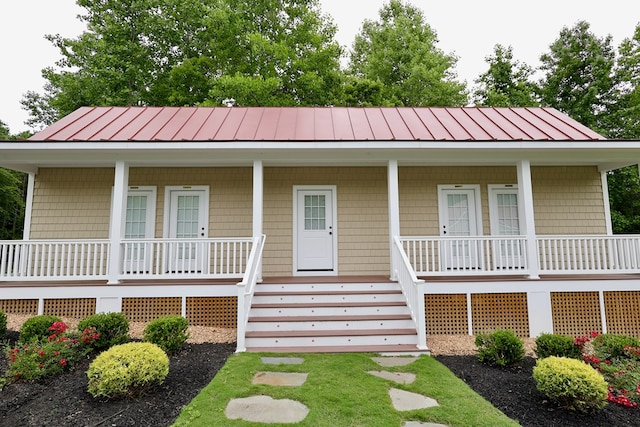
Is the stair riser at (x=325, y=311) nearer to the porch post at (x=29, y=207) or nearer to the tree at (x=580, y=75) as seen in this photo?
the porch post at (x=29, y=207)

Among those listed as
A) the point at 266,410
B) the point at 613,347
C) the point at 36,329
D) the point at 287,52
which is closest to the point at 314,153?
the point at 266,410

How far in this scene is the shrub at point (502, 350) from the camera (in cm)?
462

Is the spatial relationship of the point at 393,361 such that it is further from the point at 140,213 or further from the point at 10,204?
the point at 10,204

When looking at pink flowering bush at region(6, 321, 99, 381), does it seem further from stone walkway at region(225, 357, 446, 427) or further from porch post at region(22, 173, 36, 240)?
porch post at region(22, 173, 36, 240)

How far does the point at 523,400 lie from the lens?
12.0 feet

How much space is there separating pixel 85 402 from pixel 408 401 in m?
3.20

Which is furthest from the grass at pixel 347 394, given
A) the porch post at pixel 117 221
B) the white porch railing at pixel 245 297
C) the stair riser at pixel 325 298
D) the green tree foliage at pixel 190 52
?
the green tree foliage at pixel 190 52

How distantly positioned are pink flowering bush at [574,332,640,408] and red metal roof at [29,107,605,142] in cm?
368

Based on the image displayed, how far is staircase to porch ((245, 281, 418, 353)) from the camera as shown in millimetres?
5199

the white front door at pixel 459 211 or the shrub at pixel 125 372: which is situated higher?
the white front door at pixel 459 211

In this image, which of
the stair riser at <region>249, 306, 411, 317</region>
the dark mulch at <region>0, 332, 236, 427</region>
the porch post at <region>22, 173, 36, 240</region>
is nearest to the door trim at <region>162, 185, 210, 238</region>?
the porch post at <region>22, 173, 36, 240</region>

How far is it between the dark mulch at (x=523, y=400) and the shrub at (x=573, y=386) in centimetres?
9

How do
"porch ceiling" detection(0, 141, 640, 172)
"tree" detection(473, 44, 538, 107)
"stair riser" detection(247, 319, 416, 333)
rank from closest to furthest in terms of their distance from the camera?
"stair riser" detection(247, 319, 416, 333)
"porch ceiling" detection(0, 141, 640, 172)
"tree" detection(473, 44, 538, 107)

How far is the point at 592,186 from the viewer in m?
8.20
